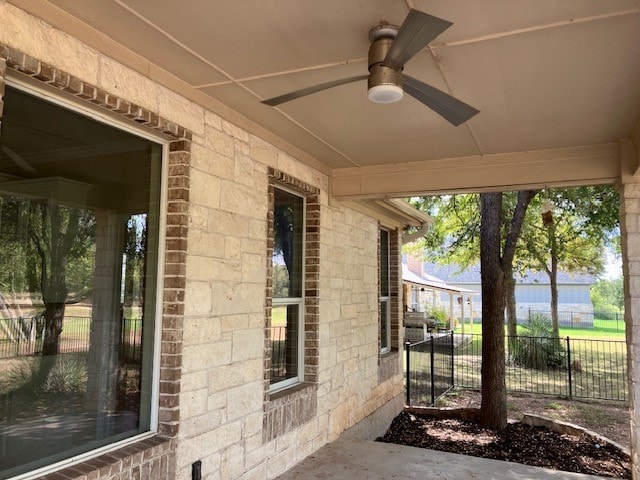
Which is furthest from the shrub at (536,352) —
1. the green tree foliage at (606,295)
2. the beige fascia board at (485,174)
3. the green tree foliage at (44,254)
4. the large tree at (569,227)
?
the green tree foliage at (606,295)

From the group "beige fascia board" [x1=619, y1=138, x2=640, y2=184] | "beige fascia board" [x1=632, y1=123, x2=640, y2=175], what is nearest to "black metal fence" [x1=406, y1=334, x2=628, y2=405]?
"beige fascia board" [x1=619, y1=138, x2=640, y2=184]

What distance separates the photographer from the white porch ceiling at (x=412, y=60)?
2166mm

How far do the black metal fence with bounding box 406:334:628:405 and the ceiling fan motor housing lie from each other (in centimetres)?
603

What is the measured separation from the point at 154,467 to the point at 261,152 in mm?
2379

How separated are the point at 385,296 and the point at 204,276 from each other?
4.64m

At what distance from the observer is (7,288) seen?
217cm

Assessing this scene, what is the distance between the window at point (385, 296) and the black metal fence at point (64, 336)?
4828mm

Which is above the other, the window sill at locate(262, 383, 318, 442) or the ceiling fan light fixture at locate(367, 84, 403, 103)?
the ceiling fan light fixture at locate(367, 84, 403, 103)

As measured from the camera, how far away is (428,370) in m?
8.68

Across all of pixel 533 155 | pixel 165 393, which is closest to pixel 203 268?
pixel 165 393

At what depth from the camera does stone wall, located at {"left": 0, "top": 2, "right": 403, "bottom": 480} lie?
245 centimetres

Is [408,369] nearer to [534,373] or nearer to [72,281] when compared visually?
[534,373]

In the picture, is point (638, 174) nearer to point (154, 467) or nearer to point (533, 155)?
point (533, 155)

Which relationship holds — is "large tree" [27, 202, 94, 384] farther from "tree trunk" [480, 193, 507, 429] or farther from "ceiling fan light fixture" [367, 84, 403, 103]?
"tree trunk" [480, 193, 507, 429]
